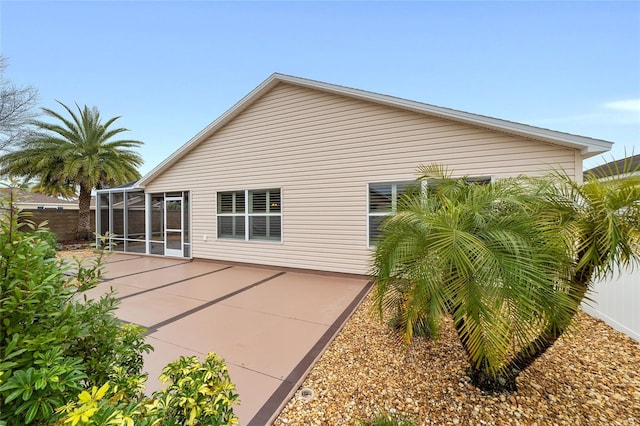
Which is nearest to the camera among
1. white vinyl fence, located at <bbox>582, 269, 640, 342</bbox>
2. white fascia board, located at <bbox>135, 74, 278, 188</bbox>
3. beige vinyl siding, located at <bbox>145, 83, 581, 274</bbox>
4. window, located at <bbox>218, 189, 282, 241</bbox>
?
white vinyl fence, located at <bbox>582, 269, 640, 342</bbox>

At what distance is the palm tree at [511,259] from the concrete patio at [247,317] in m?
1.61

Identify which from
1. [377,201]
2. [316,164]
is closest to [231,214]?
[316,164]

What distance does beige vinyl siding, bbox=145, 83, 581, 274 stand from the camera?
614 cm

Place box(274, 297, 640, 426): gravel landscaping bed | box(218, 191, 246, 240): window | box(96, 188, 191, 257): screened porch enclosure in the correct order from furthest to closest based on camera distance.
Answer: box(96, 188, 191, 257): screened porch enclosure → box(218, 191, 246, 240): window → box(274, 297, 640, 426): gravel landscaping bed

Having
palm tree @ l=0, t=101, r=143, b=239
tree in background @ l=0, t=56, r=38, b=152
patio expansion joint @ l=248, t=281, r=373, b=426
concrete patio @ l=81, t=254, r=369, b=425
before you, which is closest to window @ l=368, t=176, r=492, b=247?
concrete patio @ l=81, t=254, r=369, b=425

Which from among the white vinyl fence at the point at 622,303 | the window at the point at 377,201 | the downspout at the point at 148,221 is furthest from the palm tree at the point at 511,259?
the downspout at the point at 148,221

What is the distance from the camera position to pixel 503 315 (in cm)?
188

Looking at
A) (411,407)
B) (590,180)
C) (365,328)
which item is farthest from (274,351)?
(590,180)

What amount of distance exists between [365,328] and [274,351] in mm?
1430

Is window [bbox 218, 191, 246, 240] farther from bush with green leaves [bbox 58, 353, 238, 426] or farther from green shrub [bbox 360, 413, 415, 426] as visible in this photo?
bush with green leaves [bbox 58, 353, 238, 426]

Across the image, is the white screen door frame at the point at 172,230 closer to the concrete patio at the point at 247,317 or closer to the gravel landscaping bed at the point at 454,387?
the concrete patio at the point at 247,317

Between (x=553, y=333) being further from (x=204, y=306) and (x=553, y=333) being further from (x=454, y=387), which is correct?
(x=204, y=306)

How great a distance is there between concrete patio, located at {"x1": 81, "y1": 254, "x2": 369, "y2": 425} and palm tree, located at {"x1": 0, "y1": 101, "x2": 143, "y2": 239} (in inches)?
317

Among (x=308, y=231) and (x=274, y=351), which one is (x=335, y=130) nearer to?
(x=308, y=231)
